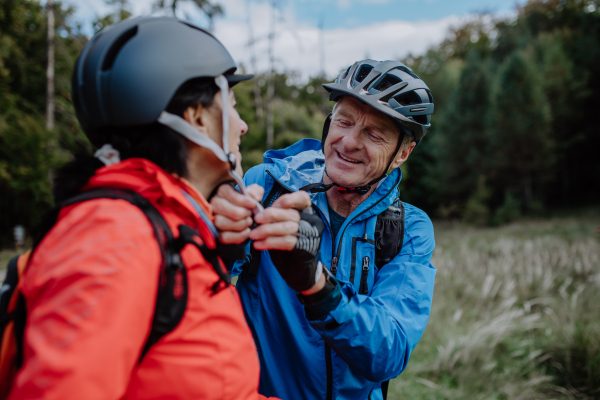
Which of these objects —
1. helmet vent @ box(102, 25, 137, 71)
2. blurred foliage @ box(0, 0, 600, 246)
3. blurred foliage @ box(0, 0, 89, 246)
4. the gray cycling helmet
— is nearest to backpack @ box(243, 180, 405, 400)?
the gray cycling helmet

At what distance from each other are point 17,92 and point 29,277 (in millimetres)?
26835

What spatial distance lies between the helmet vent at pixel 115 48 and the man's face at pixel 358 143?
1.42m

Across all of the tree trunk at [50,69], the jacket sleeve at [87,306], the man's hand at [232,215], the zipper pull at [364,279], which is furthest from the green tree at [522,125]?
the jacket sleeve at [87,306]

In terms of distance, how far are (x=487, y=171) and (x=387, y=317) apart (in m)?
36.4

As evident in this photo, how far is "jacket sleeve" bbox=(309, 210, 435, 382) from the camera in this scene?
1604 mm

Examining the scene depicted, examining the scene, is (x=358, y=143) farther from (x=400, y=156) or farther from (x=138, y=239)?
(x=138, y=239)

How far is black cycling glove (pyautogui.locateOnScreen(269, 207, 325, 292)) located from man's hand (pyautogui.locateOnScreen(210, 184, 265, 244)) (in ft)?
0.76

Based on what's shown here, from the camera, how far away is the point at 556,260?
8438 millimetres

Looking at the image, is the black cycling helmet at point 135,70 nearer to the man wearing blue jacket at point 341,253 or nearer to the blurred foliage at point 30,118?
the man wearing blue jacket at point 341,253

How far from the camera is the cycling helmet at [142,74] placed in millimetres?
1214

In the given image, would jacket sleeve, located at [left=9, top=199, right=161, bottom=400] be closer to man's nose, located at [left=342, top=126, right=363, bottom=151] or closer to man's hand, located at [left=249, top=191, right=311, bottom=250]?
man's hand, located at [left=249, top=191, right=311, bottom=250]

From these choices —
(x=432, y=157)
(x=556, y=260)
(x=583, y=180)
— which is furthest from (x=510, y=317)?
(x=583, y=180)

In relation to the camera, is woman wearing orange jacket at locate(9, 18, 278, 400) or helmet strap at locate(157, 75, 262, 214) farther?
helmet strap at locate(157, 75, 262, 214)

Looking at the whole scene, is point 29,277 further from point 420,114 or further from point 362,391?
point 420,114
